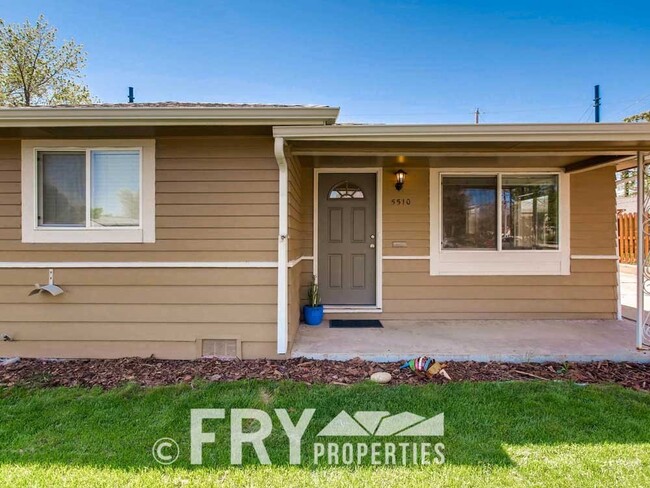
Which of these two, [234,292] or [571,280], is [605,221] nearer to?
[571,280]

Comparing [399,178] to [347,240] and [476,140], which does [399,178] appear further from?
[476,140]

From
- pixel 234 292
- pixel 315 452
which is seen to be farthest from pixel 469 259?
pixel 315 452

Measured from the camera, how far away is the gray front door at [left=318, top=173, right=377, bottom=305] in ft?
16.9

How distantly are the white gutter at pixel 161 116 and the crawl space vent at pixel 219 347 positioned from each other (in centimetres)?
208

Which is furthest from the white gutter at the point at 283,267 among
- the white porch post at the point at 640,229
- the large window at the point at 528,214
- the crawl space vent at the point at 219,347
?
the white porch post at the point at 640,229

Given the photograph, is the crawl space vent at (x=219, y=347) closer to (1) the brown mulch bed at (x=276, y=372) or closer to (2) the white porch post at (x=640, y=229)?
(1) the brown mulch bed at (x=276, y=372)

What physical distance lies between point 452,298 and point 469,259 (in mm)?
586

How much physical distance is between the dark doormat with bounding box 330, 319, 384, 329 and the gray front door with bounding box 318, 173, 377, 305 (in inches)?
14.7

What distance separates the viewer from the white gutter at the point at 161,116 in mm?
3160

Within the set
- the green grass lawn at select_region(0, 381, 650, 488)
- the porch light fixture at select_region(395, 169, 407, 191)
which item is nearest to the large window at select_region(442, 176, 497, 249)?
the porch light fixture at select_region(395, 169, 407, 191)

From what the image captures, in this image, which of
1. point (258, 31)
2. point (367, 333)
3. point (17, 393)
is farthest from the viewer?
point (258, 31)

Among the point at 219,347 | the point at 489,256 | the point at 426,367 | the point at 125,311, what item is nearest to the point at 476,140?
the point at 426,367

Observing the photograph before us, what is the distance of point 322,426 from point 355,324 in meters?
2.41

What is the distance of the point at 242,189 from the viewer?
11.8 ft
